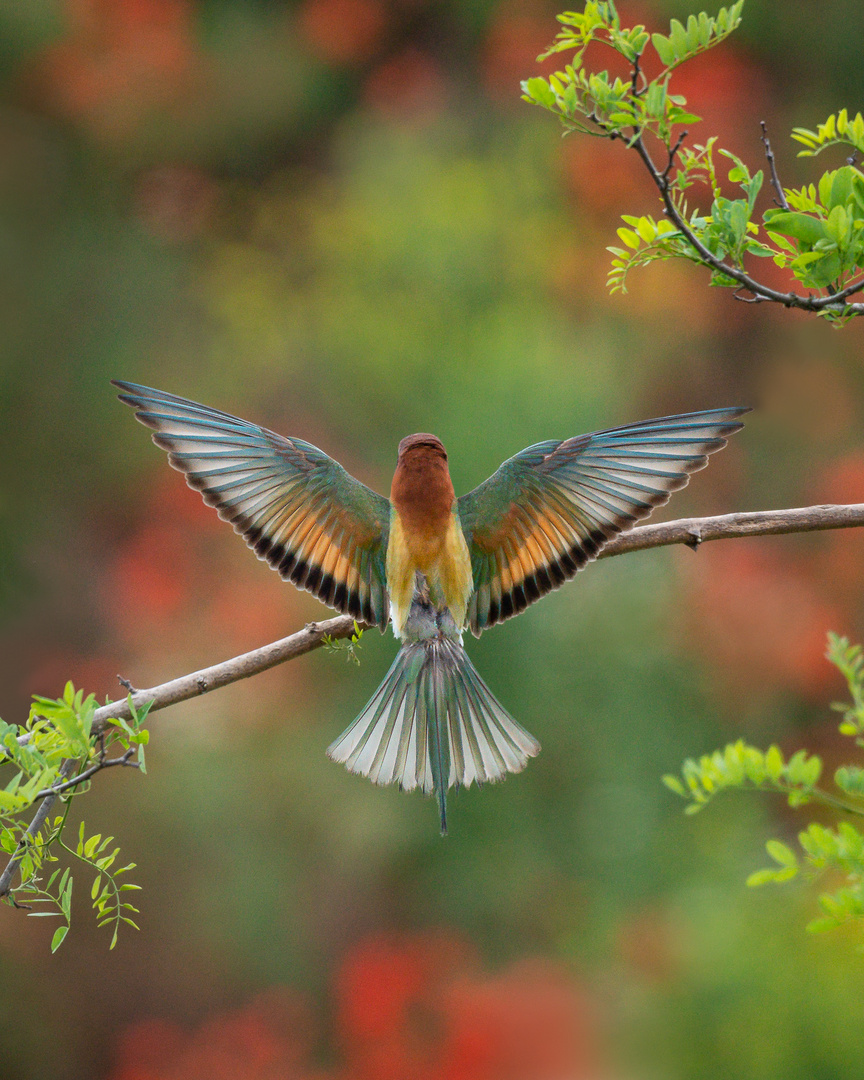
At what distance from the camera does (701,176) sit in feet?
3.73

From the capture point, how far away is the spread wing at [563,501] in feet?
6.35

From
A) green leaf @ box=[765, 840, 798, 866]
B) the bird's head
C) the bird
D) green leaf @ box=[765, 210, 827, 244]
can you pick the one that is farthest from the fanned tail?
green leaf @ box=[765, 210, 827, 244]

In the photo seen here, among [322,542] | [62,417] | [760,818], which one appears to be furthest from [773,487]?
[322,542]

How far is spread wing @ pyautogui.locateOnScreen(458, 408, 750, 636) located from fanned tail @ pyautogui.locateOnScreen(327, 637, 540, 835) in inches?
6.3

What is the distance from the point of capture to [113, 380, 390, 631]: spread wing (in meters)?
2.07

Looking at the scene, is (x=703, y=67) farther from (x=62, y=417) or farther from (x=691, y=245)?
(x=691, y=245)

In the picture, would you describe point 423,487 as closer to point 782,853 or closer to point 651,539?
point 651,539

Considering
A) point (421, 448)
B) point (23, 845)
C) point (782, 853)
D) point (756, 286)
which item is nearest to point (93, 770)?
point (23, 845)

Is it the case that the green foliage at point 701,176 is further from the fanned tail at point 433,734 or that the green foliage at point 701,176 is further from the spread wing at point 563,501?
the fanned tail at point 433,734

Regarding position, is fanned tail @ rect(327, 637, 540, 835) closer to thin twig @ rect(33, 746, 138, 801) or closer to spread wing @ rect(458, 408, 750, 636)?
spread wing @ rect(458, 408, 750, 636)

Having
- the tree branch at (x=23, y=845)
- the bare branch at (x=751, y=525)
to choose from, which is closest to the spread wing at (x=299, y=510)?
the bare branch at (x=751, y=525)

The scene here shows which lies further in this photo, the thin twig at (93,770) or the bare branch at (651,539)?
the bare branch at (651,539)

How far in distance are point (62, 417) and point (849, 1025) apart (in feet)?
21.6

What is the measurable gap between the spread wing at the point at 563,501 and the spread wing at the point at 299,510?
0.19 m
